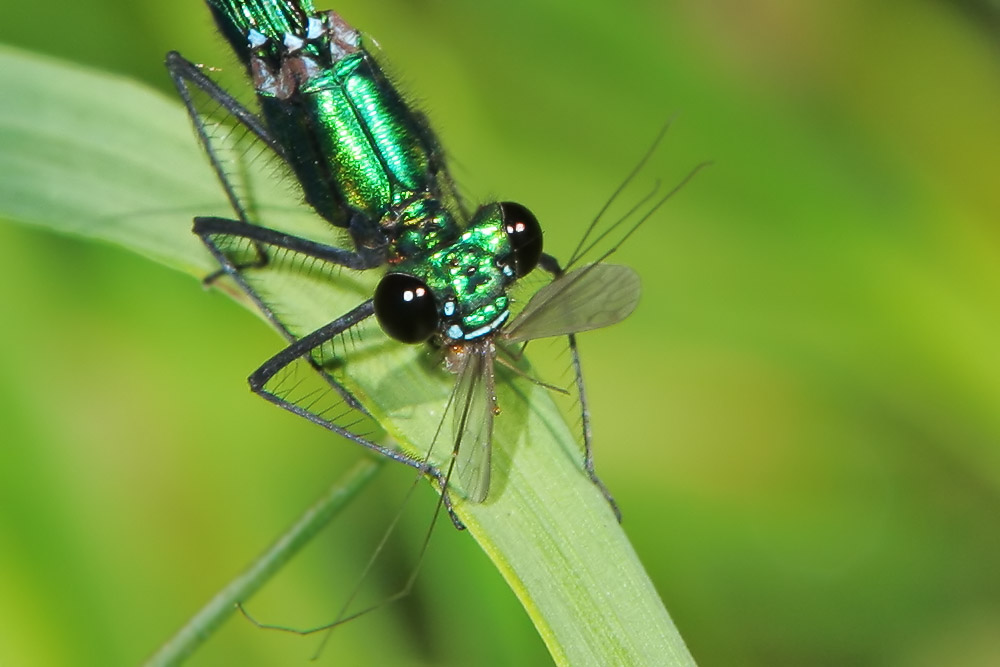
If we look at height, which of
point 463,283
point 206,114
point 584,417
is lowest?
point 584,417

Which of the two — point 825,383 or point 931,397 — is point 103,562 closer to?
point 825,383

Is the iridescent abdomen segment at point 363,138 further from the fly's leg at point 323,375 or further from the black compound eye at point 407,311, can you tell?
the black compound eye at point 407,311

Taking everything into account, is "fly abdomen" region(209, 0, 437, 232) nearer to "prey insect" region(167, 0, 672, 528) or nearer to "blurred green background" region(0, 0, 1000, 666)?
"prey insect" region(167, 0, 672, 528)

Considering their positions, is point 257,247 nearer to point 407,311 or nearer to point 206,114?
point 206,114

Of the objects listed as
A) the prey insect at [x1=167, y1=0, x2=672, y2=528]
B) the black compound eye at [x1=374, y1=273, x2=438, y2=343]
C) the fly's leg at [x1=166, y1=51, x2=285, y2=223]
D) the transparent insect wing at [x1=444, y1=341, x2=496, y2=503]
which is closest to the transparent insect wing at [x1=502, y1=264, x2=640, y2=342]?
the prey insect at [x1=167, y1=0, x2=672, y2=528]

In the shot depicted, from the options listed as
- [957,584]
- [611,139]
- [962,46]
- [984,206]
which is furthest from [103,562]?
[962,46]

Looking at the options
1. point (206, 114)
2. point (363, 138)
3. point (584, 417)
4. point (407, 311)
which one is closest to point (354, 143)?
point (363, 138)
